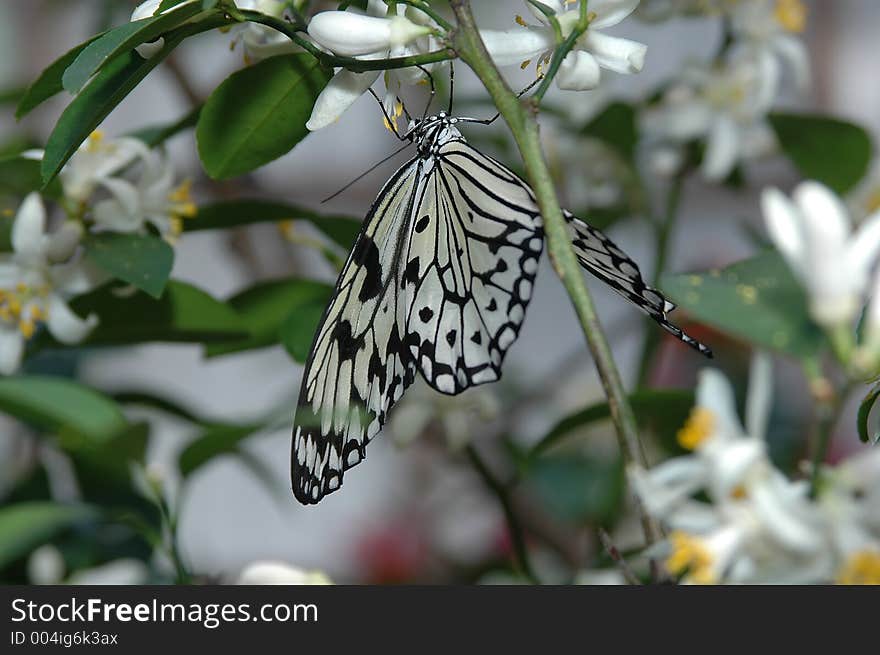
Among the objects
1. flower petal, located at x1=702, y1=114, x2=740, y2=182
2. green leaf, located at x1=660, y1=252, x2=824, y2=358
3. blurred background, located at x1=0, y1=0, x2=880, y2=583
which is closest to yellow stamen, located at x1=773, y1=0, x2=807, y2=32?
flower petal, located at x1=702, y1=114, x2=740, y2=182

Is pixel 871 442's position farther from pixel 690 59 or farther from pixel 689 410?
pixel 690 59

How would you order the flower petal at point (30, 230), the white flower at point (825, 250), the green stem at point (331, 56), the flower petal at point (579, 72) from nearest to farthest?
the white flower at point (825, 250) → the green stem at point (331, 56) → the flower petal at point (579, 72) → the flower petal at point (30, 230)

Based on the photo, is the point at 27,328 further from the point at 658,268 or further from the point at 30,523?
the point at 658,268

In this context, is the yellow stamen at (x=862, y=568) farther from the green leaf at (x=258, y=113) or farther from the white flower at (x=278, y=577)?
the green leaf at (x=258, y=113)

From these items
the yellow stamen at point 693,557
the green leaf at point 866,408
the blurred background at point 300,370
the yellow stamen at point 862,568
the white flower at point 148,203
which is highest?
the blurred background at point 300,370

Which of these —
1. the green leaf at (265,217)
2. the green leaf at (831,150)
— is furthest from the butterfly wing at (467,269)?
the green leaf at (831,150)

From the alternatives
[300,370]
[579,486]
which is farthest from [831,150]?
[300,370]
